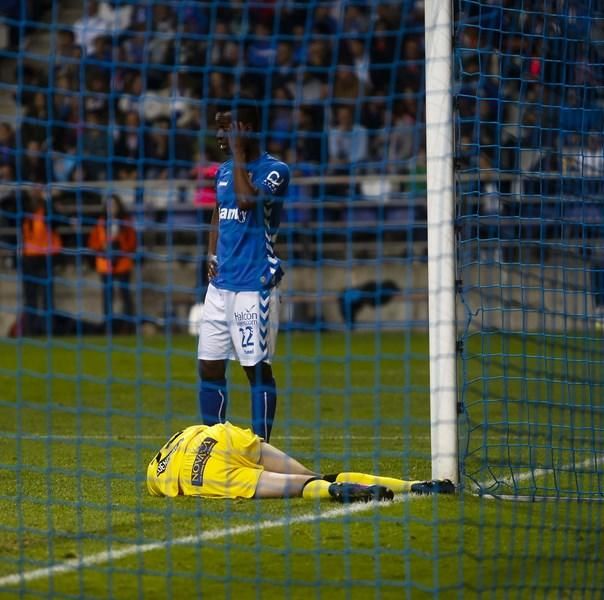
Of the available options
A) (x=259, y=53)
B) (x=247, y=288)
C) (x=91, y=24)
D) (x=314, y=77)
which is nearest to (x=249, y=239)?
(x=247, y=288)

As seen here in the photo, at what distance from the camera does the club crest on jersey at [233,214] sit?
784 centimetres

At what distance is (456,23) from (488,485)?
2.29 m

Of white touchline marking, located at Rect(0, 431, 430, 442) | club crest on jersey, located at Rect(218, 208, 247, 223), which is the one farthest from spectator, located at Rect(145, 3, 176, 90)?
club crest on jersey, located at Rect(218, 208, 247, 223)

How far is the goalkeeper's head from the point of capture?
748cm

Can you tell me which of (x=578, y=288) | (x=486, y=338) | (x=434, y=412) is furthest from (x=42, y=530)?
(x=578, y=288)

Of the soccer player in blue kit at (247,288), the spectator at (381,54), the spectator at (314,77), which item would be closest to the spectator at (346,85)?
the spectator at (314,77)

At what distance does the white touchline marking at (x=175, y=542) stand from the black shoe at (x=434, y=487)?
0.07 m

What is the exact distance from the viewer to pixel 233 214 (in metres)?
7.86

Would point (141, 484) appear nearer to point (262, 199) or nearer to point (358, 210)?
point (262, 199)

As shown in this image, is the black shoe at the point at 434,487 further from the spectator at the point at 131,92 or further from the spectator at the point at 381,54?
the spectator at the point at 381,54

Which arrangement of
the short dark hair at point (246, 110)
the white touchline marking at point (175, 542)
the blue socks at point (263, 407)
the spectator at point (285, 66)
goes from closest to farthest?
1. the white touchline marking at point (175, 542)
2. the short dark hair at point (246, 110)
3. the blue socks at point (263, 407)
4. the spectator at point (285, 66)

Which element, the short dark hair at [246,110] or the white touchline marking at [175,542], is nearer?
the white touchline marking at [175,542]

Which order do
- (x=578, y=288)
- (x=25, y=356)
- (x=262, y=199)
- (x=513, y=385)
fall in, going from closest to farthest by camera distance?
(x=262, y=199) → (x=578, y=288) → (x=513, y=385) → (x=25, y=356)

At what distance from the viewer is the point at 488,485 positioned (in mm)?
6996
